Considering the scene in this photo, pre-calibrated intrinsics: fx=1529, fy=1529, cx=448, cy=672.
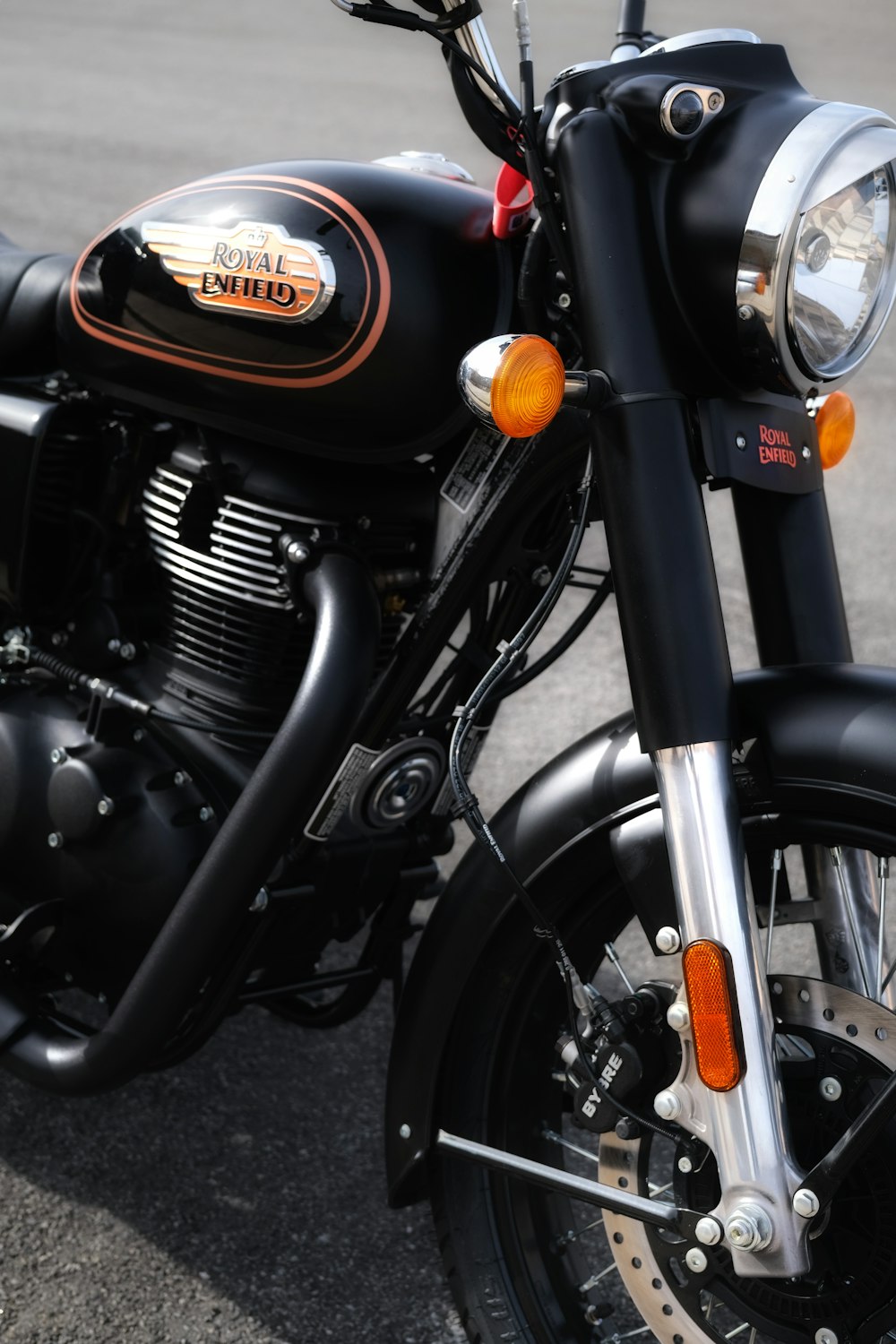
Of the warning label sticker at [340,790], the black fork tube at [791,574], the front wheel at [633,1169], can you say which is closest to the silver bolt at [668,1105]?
the front wheel at [633,1169]

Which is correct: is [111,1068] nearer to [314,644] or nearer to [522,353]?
[314,644]

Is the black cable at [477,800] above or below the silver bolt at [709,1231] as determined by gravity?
above

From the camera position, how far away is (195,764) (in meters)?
2.08

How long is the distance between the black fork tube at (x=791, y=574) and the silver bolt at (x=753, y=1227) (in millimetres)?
557

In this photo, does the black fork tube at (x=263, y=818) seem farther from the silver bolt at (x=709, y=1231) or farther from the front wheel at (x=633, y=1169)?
the silver bolt at (x=709, y=1231)

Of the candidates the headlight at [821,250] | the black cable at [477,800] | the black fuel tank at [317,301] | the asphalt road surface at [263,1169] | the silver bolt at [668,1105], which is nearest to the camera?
the headlight at [821,250]

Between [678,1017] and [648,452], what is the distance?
55cm

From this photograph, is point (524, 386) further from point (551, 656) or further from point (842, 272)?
point (551, 656)

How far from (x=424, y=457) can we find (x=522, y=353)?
25.3 inches

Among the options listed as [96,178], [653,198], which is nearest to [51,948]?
[653,198]

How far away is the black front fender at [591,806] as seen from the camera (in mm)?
1457

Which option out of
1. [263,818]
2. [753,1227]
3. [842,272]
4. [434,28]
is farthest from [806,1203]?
[434,28]

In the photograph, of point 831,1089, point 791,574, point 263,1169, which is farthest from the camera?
point 263,1169

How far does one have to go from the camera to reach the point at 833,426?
183cm
